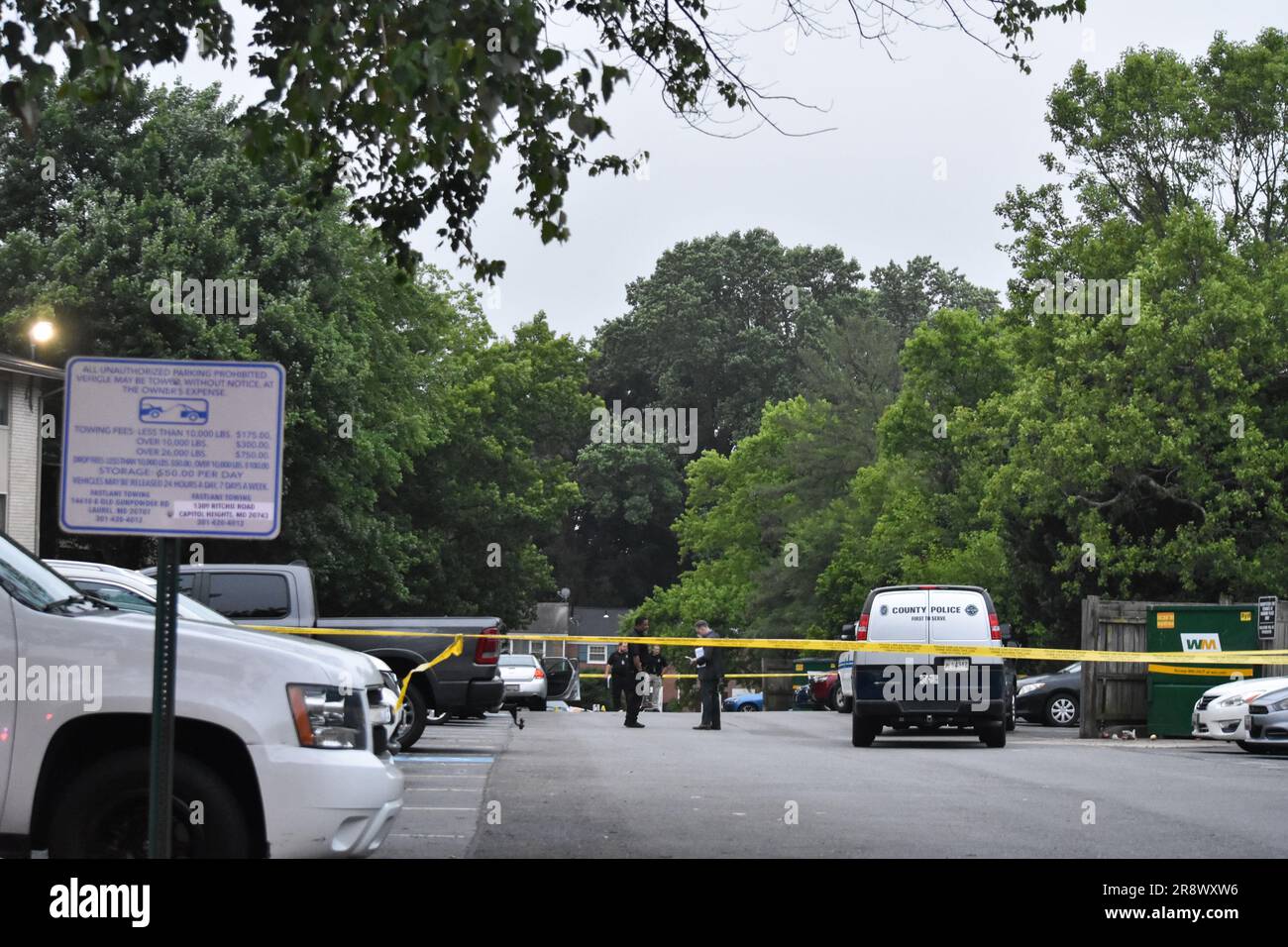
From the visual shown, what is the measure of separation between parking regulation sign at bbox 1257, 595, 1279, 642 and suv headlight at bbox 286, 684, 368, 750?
20.0 m

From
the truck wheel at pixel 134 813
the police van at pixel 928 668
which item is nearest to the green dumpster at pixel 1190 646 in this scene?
the police van at pixel 928 668

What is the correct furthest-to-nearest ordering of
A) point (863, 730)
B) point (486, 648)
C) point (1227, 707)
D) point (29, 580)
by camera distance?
point (1227, 707)
point (863, 730)
point (486, 648)
point (29, 580)

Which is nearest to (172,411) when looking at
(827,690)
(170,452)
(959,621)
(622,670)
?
(170,452)

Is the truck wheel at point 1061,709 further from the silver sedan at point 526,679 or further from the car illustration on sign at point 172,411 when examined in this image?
the car illustration on sign at point 172,411

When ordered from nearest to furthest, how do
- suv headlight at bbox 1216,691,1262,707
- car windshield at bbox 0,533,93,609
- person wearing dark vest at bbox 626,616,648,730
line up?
car windshield at bbox 0,533,93,609, suv headlight at bbox 1216,691,1262,707, person wearing dark vest at bbox 626,616,648,730

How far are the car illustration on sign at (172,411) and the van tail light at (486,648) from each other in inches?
524

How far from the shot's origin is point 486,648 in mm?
20375

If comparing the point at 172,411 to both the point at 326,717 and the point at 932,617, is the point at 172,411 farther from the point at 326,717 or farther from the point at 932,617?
the point at 932,617

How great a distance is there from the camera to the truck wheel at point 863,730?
22.5m

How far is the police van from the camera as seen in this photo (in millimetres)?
21828

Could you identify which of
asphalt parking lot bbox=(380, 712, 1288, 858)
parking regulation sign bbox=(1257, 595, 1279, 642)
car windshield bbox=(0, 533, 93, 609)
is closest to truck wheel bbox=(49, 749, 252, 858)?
car windshield bbox=(0, 533, 93, 609)

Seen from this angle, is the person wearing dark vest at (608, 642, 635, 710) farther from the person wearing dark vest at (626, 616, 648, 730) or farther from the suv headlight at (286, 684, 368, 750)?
the suv headlight at (286, 684, 368, 750)

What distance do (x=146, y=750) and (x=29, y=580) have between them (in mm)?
1005
